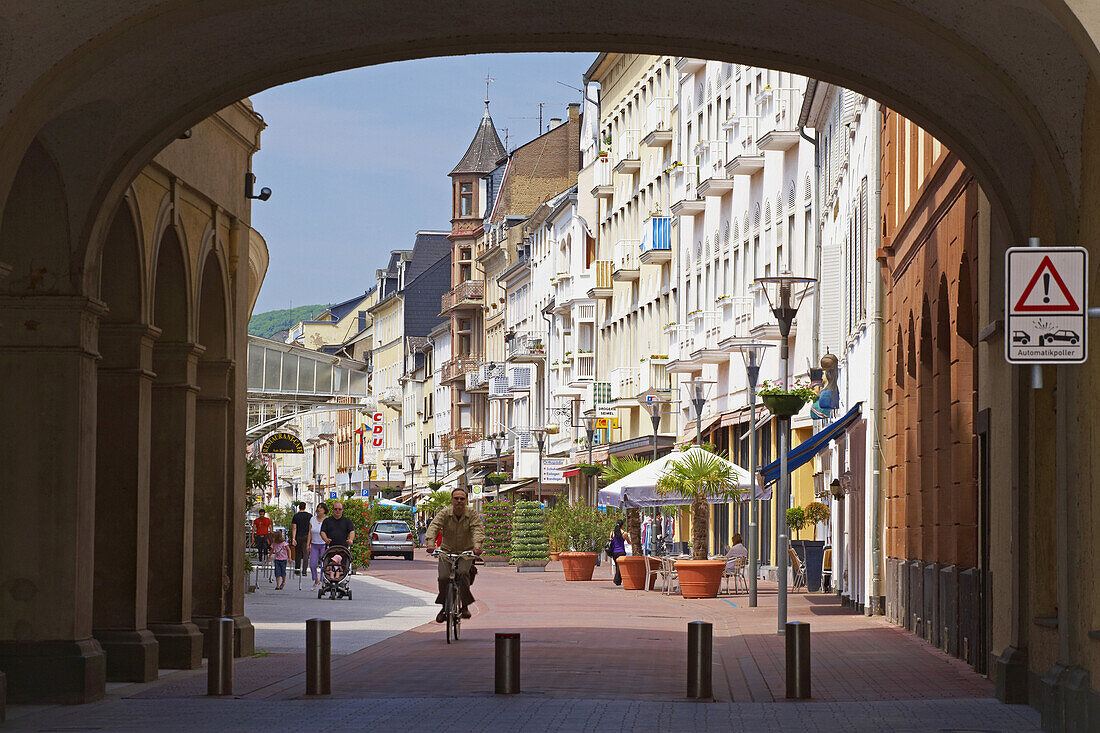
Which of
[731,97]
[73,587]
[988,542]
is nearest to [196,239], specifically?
[73,587]

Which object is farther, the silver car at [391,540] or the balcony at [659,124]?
the silver car at [391,540]

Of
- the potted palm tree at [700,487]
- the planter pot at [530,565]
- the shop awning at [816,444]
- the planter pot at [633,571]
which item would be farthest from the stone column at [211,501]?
the planter pot at [530,565]

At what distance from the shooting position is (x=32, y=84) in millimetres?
12055

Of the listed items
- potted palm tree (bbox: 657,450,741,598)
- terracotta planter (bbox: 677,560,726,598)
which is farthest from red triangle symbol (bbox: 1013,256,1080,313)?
potted palm tree (bbox: 657,450,741,598)

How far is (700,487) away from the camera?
120ft

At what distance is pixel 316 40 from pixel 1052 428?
6.32 m

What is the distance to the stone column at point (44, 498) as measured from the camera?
1442 cm

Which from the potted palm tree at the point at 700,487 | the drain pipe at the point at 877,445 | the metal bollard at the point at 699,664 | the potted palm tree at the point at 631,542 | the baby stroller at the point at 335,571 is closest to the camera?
the metal bollard at the point at 699,664

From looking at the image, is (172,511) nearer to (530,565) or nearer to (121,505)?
(121,505)

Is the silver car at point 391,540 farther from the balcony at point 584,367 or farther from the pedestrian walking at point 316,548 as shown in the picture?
the pedestrian walking at point 316,548

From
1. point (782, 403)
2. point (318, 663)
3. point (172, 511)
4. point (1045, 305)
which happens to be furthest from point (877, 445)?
point (1045, 305)

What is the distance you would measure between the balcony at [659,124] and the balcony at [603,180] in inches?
402

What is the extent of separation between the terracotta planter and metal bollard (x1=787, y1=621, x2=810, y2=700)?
19.8m

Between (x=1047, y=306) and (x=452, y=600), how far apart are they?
1293 cm
